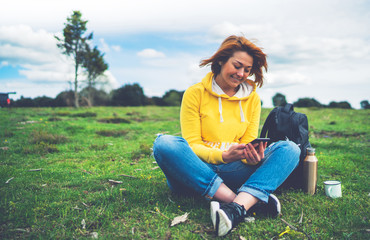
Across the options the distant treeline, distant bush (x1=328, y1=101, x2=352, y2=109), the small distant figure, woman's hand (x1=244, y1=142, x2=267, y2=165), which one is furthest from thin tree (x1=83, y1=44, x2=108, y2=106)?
woman's hand (x1=244, y1=142, x2=267, y2=165)

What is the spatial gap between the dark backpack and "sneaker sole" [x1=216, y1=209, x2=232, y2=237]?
1.71 metres

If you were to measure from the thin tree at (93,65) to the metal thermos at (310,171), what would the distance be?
33.0m

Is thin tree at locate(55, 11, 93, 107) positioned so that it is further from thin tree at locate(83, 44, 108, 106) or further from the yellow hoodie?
the yellow hoodie

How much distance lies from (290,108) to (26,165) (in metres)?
4.93

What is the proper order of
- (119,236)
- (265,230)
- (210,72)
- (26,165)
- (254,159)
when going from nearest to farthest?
(119,236) → (265,230) → (254,159) → (210,72) → (26,165)

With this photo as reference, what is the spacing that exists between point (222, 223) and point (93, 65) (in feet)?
123

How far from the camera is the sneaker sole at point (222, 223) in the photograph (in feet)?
7.95

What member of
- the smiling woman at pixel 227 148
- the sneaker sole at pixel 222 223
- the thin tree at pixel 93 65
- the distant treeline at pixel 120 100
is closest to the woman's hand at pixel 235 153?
the smiling woman at pixel 227 148

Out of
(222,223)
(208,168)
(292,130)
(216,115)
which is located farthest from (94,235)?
(292,130)

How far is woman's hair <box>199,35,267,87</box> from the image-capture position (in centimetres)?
337

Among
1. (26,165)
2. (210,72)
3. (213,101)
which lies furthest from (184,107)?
(26,165)

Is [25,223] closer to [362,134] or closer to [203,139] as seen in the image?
[203,139]

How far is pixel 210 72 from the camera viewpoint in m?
3.73

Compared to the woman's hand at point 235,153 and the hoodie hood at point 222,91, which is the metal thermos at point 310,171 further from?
the woman's hand at point 235,153
